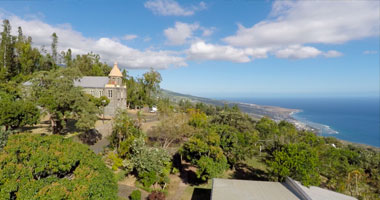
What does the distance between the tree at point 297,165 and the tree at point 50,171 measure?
13.6 metres

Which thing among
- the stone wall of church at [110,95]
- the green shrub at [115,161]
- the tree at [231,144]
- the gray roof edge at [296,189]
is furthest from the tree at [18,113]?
the gray roof edge at [296,189]

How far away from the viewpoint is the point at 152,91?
54.9m

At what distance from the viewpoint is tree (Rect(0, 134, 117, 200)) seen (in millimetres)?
8211

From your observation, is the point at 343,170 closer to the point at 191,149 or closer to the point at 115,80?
the point at 191,149

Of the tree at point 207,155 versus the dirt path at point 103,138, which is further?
the dirt path at point 103,138

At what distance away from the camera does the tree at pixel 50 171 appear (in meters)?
8.21

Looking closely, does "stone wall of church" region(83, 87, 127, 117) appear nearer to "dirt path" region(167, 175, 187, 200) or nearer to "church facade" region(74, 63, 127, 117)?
"church facade" region(74, 63, 127, 117)

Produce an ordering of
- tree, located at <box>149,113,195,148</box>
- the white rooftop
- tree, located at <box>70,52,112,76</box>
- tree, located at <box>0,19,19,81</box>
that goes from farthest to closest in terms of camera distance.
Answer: tree, located at <box>70,52,112,76</box> → tree, located at <box>0,19,19,81</box> → tree, located at <box>149,113,195,148</box> → the white rooftop

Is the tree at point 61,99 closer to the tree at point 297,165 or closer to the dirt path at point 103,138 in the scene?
the dirt path at point 103,138

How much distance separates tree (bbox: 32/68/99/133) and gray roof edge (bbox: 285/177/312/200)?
2059cm

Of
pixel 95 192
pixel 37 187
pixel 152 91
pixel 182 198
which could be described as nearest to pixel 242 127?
pixel 182 198

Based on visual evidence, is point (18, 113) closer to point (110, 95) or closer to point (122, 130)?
point (122, 130)

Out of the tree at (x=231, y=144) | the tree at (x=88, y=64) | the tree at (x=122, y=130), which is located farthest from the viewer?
the tree at (x=88, y=64)

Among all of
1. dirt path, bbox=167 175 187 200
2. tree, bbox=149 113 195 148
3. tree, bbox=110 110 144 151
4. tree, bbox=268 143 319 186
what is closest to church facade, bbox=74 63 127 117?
tree, bbox=110 110 144 151
